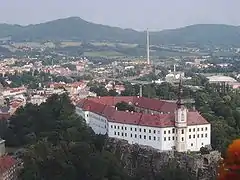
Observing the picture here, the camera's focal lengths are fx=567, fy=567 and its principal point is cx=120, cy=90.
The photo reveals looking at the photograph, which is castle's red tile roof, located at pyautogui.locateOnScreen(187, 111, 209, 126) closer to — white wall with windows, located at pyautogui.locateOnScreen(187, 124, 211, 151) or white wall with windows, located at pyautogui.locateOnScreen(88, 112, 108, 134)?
white wall with windows, located at pyautogui.locateOnScreen(187, 124, 211, 151)

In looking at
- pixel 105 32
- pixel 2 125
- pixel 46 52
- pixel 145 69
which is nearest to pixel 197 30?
pixel 105 32

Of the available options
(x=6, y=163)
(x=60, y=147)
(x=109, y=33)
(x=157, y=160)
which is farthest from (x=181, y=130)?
(x=109, y=33)

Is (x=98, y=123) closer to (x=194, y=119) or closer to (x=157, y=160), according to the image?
(x=157, y=160)

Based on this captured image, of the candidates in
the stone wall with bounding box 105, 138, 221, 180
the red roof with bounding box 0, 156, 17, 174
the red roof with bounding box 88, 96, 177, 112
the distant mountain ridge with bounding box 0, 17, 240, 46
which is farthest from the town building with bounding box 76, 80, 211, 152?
the distant mountain ridge with bounding box 0, 17, 240, 46

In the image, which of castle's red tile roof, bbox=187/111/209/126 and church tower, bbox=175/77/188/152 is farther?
castle's red tile roof, bbox=187/111/209/126

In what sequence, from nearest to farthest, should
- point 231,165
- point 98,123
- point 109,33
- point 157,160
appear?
point 231,165 < point 157,160 < point 98,123 < point 109,33

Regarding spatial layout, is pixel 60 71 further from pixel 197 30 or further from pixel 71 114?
pixel 197 30

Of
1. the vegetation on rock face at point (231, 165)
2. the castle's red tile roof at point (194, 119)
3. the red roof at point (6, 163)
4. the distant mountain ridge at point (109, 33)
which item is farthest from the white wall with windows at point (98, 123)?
the distant mountain ridge at point (109, 33)
